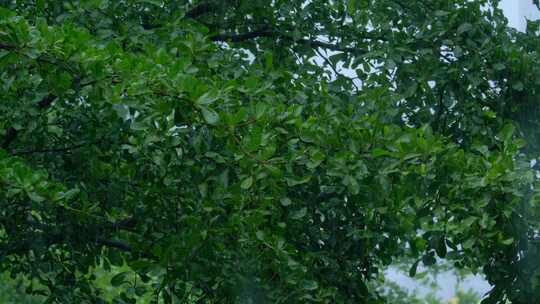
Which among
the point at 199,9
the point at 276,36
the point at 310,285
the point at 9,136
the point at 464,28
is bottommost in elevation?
the point at 9,136

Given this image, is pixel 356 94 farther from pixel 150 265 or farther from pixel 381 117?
pixel 150 265

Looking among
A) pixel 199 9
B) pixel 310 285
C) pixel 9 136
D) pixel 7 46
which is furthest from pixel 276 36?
pixel 7 46

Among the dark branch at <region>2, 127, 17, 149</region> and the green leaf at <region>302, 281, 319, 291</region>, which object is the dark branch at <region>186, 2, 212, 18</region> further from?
the green leaf at <region>302, 281, 319, 291</region>

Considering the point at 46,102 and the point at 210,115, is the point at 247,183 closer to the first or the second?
the point at 210,115

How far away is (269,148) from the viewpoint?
329 centimetres

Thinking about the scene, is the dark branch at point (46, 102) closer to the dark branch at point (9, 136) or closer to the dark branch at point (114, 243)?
the dark branch at point (9, 136)

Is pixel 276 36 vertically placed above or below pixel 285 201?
above

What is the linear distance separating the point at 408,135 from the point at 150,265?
3.10 ft

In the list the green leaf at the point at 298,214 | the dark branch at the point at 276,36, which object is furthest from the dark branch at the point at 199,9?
the green leaf at the point at 298,214

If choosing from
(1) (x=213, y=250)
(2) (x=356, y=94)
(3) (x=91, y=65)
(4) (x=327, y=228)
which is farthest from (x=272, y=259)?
(2) (x=356, y=94)

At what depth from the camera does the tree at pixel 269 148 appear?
10.9 ft

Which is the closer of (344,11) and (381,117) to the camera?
(381,117)

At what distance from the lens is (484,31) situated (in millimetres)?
4535

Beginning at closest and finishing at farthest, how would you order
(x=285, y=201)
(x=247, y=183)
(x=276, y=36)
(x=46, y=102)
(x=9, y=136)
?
(x=247, y=183)
(x=285, y=201)
(x=46, y=102)
(x=9, y=136)
(x=276, y=36)
